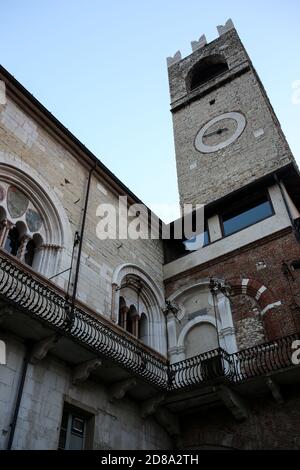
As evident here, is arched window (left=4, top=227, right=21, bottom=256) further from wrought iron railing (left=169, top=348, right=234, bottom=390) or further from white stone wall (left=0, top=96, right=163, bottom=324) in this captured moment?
wrought iron railing (left=169, top=348, right=234, bottom=390)

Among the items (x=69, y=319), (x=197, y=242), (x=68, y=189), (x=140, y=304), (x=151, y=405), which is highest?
(x=197, y=242)

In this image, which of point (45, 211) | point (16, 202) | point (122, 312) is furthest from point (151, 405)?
point (16, 202)

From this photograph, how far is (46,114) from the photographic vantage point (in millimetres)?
13477

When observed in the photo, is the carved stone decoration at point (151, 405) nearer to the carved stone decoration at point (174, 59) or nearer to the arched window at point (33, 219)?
the arched window at point (33, 219)

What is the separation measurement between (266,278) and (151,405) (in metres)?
4.85

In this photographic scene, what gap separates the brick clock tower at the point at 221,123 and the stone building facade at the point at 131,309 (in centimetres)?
61

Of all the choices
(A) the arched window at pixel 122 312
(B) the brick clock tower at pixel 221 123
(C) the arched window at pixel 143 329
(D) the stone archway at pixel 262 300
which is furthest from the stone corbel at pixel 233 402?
(B) the brick clock tower at pixel 221 123

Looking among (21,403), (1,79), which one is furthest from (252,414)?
(1,79)

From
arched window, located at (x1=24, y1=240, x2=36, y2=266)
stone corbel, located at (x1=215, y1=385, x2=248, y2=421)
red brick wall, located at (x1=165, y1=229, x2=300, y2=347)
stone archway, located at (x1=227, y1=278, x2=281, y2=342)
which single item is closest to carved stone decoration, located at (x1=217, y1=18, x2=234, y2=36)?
red brick wall, located at (x1=165, y1=229, x2=300, y2=347)

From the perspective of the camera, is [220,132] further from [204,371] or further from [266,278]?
[204,371]

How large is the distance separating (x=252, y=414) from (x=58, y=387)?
4956 mm

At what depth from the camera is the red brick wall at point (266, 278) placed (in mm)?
12078

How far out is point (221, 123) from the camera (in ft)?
68.5

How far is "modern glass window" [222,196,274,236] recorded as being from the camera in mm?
14684
